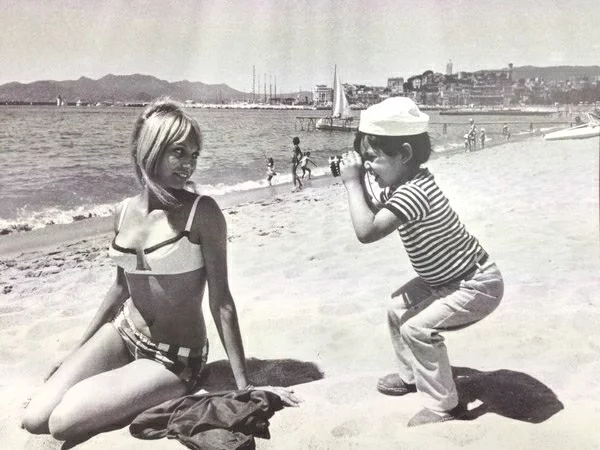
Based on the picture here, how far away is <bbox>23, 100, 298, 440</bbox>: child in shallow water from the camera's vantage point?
1932mm

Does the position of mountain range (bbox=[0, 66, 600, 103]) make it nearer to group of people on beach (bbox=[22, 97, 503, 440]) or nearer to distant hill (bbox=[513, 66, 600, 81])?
distant hill (bbox=[513, 66, 600, 81])

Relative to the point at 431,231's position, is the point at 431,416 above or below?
below

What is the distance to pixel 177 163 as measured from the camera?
1981mm

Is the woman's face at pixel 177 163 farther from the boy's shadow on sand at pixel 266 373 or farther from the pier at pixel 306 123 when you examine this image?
the boy's shadow on sand at pixel 266 373

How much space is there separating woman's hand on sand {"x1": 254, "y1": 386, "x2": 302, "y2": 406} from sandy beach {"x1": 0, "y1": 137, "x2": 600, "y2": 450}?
0.09 feet

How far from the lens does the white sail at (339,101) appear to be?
2.32 metres

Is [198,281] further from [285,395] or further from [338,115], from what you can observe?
[338,115]

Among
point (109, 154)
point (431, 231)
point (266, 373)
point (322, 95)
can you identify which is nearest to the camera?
point (431, 231)

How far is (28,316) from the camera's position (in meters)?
2.65

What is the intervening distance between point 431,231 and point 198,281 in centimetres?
81

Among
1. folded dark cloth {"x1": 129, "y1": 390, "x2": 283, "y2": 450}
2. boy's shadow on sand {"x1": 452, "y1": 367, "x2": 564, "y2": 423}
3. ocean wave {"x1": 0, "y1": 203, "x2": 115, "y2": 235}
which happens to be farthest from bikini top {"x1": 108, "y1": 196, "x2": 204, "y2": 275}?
ocean wave {"x1": 0, "y1": 203, "x2": 115, "y2": 235}

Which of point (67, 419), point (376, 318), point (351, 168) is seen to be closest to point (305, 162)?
point (376, 318)

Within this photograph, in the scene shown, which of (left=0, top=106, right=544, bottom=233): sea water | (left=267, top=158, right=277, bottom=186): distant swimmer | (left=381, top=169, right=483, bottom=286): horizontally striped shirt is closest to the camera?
(left=381, top=169, right=483, bottom=286): horizontally striped shirt

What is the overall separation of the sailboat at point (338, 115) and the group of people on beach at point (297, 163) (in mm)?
522
